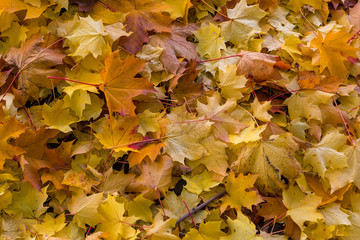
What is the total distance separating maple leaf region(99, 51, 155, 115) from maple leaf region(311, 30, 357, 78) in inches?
29.2

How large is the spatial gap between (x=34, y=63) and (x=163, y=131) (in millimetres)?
540

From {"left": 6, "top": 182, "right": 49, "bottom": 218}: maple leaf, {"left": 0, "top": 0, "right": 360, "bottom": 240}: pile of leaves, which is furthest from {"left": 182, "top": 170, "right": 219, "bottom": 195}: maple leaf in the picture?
{"left": 6, "top": 182, "right": 49, "bottom": 218}: maple leaf

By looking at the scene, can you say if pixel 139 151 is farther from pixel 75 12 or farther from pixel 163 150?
pixel 75 12

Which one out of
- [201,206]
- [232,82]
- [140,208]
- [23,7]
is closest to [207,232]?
[201,206]

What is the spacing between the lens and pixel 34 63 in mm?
1193

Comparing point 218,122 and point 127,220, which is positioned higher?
point 218,122

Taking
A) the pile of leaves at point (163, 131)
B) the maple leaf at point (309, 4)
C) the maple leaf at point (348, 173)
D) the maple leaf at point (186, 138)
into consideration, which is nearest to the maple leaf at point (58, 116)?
the pile of leaves at point (163, 131)

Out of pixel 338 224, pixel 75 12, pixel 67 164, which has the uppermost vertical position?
pixel 75 12

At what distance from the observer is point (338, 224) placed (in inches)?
46.1

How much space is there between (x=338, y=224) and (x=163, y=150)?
0.69 m

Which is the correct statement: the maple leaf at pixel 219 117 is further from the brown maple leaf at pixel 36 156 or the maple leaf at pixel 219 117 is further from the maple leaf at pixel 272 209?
the brown maple leaf at pixel 36 156

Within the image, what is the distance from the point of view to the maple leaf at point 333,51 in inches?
52.1

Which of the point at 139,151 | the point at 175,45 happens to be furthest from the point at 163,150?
the point at 175,45

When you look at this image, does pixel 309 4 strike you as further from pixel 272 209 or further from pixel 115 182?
pixel 115 182
